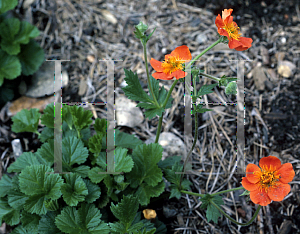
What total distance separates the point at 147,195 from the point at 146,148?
30cm

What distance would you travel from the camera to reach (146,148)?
2.01 meters

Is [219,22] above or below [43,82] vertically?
above

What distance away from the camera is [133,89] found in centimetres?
185

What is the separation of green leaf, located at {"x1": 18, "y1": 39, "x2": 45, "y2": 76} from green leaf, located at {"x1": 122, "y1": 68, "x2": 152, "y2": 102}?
1.37 metres

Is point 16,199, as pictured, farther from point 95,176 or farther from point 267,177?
point 267,177

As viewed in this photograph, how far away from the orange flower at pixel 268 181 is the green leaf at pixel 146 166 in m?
0.57

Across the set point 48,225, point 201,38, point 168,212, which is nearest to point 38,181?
point 48,225

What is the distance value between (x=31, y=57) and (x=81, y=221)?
1.69 m

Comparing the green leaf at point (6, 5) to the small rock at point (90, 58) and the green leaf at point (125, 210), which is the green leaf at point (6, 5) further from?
the green leaf at point (125, 210)

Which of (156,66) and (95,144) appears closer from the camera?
(156,66)

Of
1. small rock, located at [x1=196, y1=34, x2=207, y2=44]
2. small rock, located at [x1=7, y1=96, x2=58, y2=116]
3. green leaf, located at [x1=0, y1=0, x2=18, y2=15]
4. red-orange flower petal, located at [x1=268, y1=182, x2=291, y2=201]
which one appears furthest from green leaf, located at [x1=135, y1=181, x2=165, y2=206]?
green leaf, located at [x1=0, y1=0, x2=18, y2=15]

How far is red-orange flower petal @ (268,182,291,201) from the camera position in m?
1.60

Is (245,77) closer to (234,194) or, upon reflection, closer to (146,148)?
(234,194)

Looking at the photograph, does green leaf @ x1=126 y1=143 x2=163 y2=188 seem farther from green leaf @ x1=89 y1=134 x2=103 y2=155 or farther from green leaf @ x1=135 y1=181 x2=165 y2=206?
green leaf @ x1=89 y1=134 x2=103 y2=155
